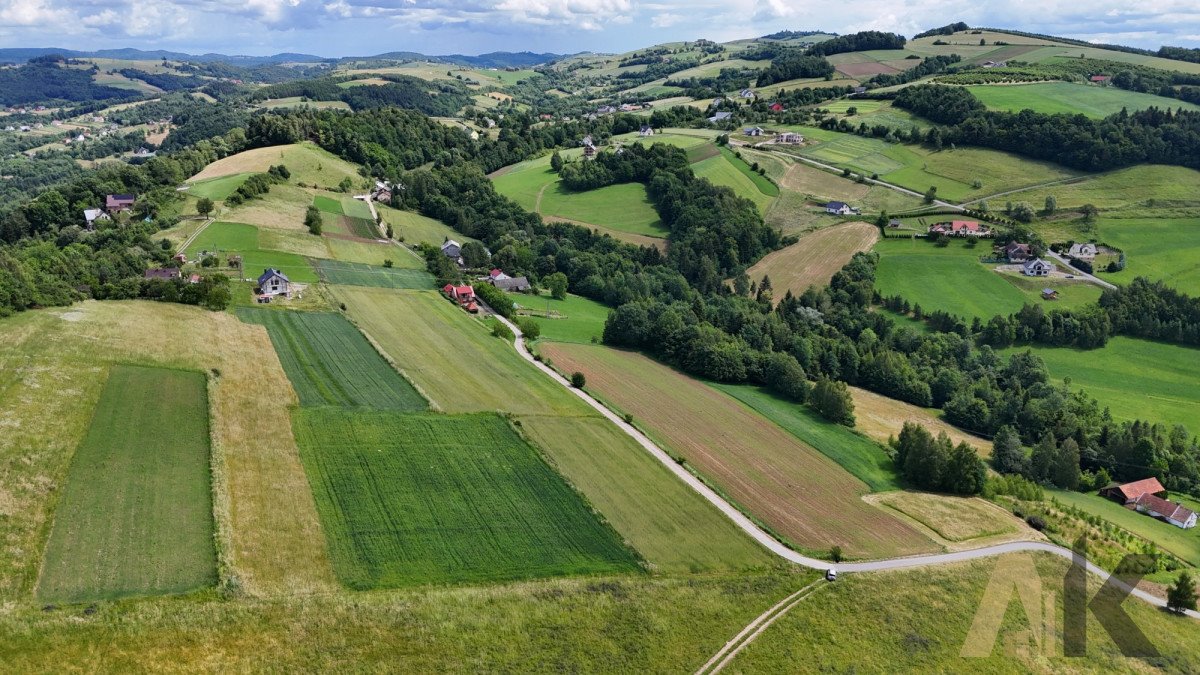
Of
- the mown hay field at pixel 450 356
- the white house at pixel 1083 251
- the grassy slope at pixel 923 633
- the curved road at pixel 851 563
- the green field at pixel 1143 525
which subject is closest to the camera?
the grassy slope at pixel 923 633

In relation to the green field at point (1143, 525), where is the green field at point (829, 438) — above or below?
above

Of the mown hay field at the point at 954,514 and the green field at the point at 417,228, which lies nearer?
the mown hay field at the point at 954,514

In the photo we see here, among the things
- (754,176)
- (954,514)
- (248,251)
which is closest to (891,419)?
(954,514)

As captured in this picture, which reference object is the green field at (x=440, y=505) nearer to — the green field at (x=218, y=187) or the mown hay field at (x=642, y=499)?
the mown hay field at (x=642, y=499)

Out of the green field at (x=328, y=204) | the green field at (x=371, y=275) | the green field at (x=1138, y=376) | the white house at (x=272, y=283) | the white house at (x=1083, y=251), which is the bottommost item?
the green field at (x=1138, y=376)

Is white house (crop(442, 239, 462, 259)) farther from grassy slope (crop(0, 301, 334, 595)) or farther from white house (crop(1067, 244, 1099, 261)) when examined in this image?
white house (crop(1067, 244, 1099, 261))

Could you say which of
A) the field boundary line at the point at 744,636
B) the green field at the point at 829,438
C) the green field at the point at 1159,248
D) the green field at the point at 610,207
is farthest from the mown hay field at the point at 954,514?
the green field at the point at 610,207

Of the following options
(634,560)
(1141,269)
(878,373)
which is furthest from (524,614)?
(1141,269)
